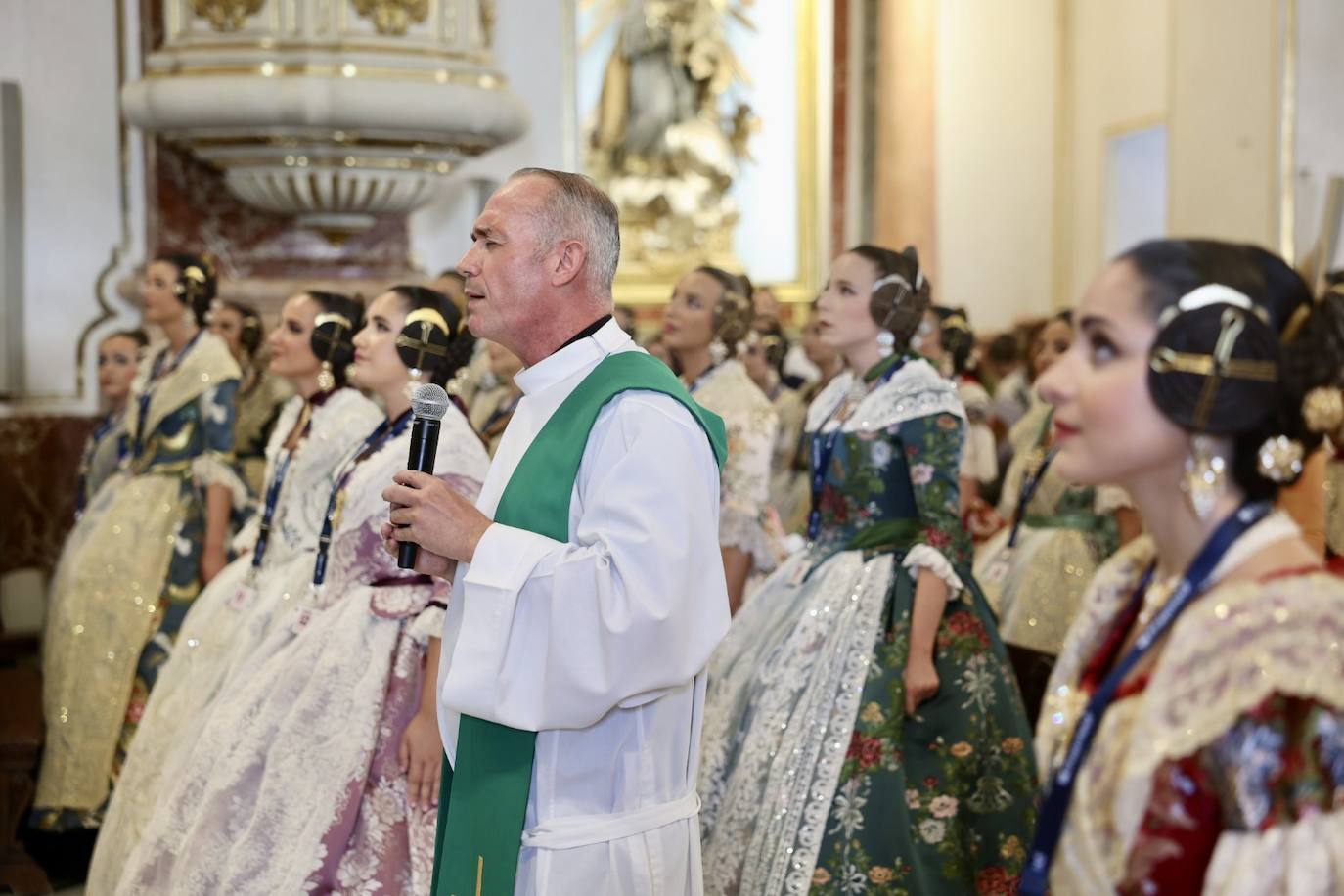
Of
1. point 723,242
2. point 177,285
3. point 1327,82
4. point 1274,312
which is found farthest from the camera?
point 723,242

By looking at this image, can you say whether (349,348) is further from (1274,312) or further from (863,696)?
(1274,312)

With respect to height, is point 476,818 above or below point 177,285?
below

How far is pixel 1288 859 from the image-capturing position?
1.58 m

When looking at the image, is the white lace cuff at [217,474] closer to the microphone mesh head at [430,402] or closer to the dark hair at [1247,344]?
the microphone mesh head at [430,402]

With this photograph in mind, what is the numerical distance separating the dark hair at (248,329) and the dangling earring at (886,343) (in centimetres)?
323

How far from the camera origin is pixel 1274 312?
169 centimetres

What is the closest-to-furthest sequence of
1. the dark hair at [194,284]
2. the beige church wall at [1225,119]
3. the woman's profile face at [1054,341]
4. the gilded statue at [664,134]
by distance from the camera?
1. the dark hair at [194,284]
2. the woman's profile face at [1054,341]
3. the beige church wall at [1225,119]
4. the gilded statue at [664,134]

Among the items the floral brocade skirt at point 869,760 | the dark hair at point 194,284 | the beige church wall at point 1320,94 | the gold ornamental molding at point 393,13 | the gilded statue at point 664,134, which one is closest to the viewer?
the floral brocade skirt at point 869,760

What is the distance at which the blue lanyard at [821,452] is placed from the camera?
385 cm

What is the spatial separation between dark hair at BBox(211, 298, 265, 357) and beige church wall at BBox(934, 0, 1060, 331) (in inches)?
201

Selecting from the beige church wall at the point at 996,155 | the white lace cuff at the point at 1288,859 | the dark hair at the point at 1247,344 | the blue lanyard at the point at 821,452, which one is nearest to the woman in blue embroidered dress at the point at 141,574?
the blue lanyard at the point at 821,452

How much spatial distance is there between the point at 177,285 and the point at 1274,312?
171 inches

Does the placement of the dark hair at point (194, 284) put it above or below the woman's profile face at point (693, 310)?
above

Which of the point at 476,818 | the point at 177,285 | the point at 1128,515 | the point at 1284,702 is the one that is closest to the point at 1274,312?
the point at 1284,702
